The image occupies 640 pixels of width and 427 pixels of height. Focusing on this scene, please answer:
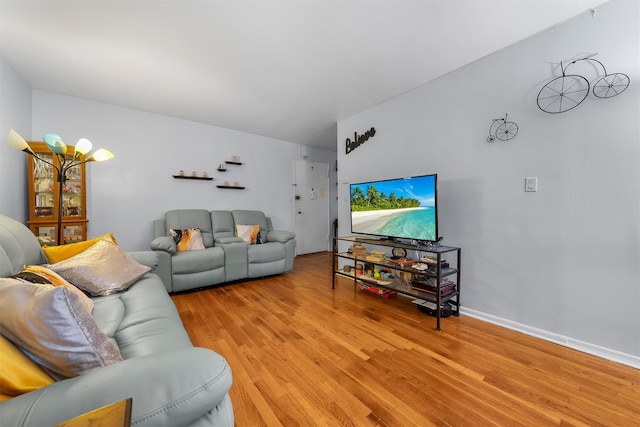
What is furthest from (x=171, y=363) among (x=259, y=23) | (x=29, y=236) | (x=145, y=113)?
(x=145, y=113)

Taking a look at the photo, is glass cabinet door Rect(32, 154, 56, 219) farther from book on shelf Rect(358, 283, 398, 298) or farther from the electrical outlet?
the electrical outlet

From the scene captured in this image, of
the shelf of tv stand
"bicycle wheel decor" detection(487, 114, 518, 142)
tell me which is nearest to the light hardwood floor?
the shelf of tv stand

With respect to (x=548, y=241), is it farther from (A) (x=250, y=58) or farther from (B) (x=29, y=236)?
(B) (x=29, y=236)

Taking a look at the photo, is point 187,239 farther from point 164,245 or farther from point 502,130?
point 502,130

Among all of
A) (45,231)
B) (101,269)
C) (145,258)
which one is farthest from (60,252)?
(45,231)

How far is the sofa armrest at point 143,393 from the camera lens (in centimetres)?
54

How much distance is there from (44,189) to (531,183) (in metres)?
4.86

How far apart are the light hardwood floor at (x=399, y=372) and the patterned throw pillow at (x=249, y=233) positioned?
53.4 inches

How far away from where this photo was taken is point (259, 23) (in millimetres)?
1826

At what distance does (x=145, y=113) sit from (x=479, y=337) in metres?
4.71

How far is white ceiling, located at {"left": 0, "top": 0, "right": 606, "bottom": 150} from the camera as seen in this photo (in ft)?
5.58

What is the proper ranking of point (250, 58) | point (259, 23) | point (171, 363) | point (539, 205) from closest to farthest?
1. point (171, 363)
2. point (259, 23)
3. point (539, 205)
4. point (250, 58)

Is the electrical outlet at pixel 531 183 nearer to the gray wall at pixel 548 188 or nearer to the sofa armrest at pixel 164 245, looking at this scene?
the gray wall at pixel 548 188

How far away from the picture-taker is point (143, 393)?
606mm
